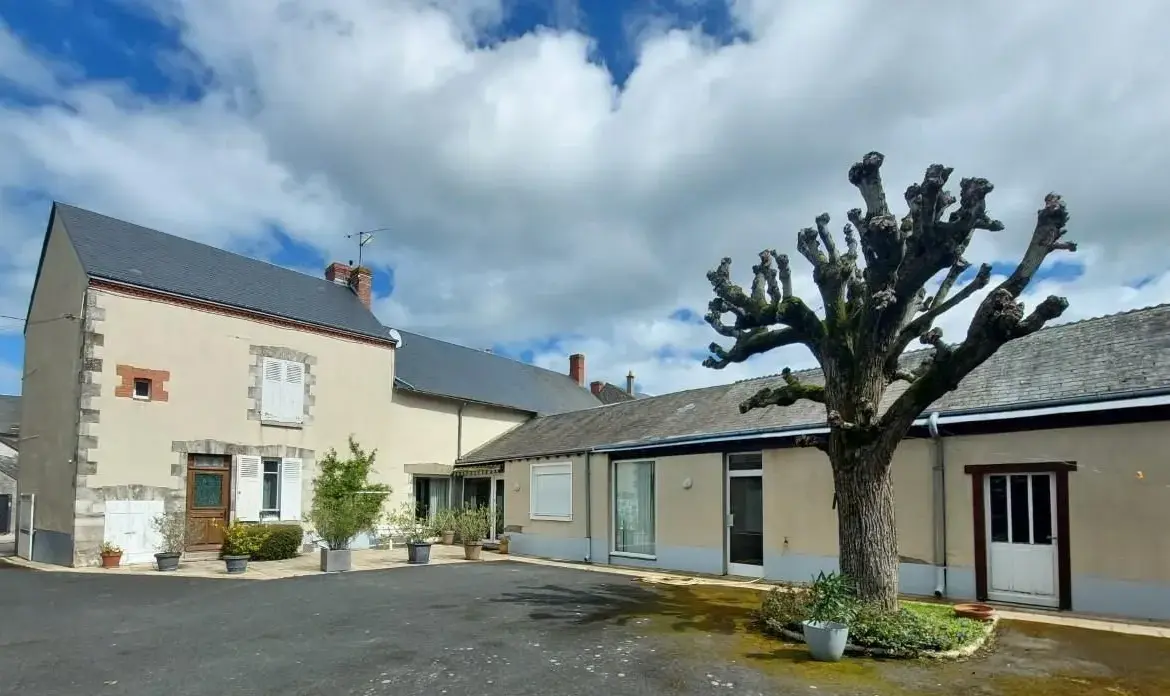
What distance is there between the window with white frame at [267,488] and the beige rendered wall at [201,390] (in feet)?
1.19

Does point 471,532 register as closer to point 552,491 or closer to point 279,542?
point 552,491

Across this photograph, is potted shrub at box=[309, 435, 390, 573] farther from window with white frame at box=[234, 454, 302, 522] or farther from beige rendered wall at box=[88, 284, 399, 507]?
beige rendered wall at box=[88, 284, 399, 507]

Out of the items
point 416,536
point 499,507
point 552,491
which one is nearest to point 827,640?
point 416,536

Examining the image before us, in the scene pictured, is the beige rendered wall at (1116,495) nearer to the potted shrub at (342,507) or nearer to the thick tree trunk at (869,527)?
the thick tree trunk at (869,527)

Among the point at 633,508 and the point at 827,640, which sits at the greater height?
the point at 633,508

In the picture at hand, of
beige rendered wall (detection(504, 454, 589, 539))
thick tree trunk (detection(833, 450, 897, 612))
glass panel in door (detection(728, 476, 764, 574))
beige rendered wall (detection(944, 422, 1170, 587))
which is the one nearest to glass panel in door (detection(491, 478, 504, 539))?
beige rendered wall (detection(504, 454, 589, 539))

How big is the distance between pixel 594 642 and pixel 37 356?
1660 centimetres

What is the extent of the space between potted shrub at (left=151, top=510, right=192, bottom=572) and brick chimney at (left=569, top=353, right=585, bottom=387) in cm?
1941

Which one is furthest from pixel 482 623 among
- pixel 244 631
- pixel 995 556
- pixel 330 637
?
pixel 995 556

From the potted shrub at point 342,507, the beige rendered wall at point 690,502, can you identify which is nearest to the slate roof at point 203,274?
the potted shrub at point 342,507

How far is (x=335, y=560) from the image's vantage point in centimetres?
1484

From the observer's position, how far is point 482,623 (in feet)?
29.4

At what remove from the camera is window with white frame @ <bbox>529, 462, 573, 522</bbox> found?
17953 millimetres

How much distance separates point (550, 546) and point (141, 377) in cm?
945
